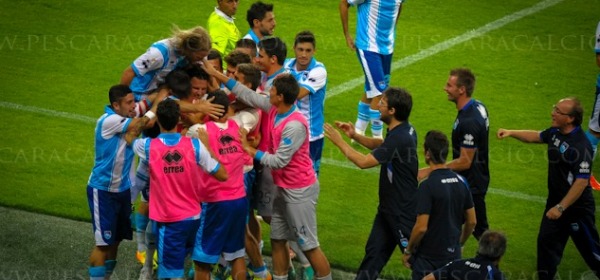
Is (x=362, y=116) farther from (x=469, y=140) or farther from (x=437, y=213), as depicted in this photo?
(x=437, y=213)

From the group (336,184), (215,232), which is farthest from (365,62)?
(215,232)

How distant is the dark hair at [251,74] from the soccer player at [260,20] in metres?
2.21

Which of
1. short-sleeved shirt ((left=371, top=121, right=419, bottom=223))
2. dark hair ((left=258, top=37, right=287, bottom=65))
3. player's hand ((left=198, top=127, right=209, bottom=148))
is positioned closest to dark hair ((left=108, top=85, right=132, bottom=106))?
player's hand ((left=198, top=127, right=209, bottom=148))

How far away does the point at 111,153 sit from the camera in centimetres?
922

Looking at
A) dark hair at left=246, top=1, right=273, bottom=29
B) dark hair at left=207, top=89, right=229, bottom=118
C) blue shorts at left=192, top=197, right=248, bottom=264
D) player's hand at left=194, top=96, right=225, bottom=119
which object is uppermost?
dark hair at left=246, top=1, right=273, bottom=29

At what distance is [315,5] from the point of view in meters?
18.5

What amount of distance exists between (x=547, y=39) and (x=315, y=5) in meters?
4.01

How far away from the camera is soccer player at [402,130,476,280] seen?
8344 mm

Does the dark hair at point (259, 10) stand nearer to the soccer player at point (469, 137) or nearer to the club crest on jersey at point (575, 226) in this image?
the soccer player at point (469, 137)

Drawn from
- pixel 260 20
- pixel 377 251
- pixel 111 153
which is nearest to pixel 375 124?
pixel 260 20

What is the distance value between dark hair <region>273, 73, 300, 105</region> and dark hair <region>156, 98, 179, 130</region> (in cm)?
95

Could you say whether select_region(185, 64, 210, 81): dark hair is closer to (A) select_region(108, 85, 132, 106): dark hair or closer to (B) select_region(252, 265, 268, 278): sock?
(A) select_region(108, 85, 132, 106): dark hair

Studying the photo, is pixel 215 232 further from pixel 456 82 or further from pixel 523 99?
pixel 523 99

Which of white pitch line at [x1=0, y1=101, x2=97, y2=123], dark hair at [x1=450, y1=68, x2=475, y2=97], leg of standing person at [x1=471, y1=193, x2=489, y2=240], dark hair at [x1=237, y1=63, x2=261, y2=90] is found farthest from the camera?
white pitch line at [x1=0, y1=101, x2=97, y2=123]
